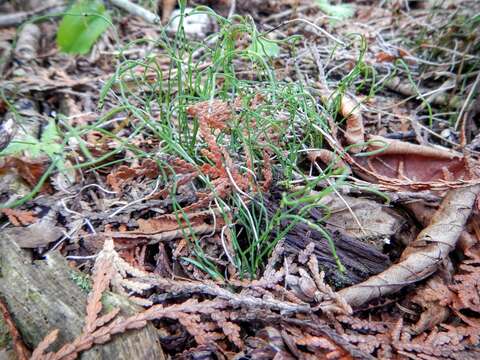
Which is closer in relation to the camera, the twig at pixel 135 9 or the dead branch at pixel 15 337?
the dead branch at pixel 15 337

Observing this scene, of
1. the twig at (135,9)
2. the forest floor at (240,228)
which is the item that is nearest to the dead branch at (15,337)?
the forest floor at (240,228)

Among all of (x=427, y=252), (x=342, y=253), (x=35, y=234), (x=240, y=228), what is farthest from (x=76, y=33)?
(x=427, y=252)

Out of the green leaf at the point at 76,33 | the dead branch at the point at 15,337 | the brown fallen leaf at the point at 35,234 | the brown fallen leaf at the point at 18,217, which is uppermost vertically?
the green leaf at the point at 76,33

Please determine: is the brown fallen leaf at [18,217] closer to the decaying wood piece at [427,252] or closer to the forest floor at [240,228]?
the forest floor at [240,228]

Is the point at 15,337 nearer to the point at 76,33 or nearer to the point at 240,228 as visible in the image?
the point at 240,228

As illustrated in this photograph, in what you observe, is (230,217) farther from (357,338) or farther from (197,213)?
(357,338)

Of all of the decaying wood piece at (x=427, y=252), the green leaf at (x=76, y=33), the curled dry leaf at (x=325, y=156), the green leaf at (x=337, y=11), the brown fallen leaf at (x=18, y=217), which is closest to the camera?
the decaying wood piece at (x=427, y=252)

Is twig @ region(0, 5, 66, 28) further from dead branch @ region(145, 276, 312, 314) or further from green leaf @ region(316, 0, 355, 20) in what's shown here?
dead branch @ region(145, 276, 312, 314)
